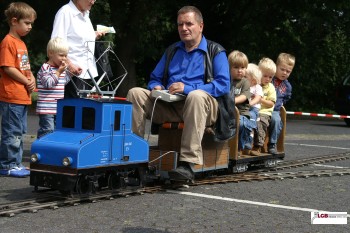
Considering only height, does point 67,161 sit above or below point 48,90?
below

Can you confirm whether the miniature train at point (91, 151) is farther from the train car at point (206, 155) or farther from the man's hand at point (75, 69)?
the man's hand at point (75, 69)

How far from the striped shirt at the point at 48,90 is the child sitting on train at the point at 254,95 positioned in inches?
100

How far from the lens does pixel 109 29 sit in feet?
30.7

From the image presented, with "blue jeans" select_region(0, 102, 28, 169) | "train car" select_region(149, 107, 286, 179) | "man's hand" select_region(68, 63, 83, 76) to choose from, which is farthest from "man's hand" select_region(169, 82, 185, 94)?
"blue jeans" select_region(0, 102, 28, 169)

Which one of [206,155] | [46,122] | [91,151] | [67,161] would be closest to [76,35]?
[46,122]

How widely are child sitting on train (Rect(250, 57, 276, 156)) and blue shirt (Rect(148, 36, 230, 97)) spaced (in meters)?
2.12

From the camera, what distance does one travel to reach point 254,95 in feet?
35.9

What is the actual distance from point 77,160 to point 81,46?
2458 millimetres

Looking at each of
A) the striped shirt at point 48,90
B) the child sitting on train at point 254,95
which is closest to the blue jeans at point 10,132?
the striped shirt at point 48,90

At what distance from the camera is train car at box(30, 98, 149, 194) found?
733cm

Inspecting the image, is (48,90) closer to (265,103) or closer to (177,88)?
(177,88)

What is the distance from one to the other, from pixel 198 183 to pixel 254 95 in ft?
7.74

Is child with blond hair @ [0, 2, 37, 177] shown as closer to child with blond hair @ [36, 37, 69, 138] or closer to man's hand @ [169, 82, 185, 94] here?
child with blond hair @ [36, 37, 69, 138]

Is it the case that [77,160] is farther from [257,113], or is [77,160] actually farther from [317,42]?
[317,42]
